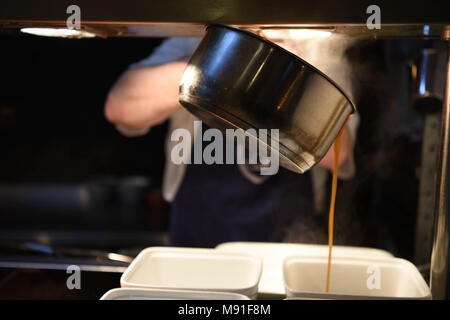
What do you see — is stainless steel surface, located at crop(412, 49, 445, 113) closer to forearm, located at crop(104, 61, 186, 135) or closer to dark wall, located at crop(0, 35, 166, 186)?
forearm, located at crop(104, 61, 186, 135)

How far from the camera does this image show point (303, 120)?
63 cm

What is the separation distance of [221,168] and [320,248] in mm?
610

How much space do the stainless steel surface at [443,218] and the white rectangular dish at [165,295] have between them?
36 cm

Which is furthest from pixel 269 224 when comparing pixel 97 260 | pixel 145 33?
pixel 145 33

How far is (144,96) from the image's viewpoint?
1341 mm

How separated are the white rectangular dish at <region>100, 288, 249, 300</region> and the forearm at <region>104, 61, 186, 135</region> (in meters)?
0.68

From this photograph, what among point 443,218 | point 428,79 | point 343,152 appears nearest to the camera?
point 443,218

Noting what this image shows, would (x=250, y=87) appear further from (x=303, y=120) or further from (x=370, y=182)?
(x=370, y=182)

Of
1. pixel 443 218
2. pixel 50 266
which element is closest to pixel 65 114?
pixel 50 266

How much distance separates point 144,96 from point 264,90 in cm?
79
